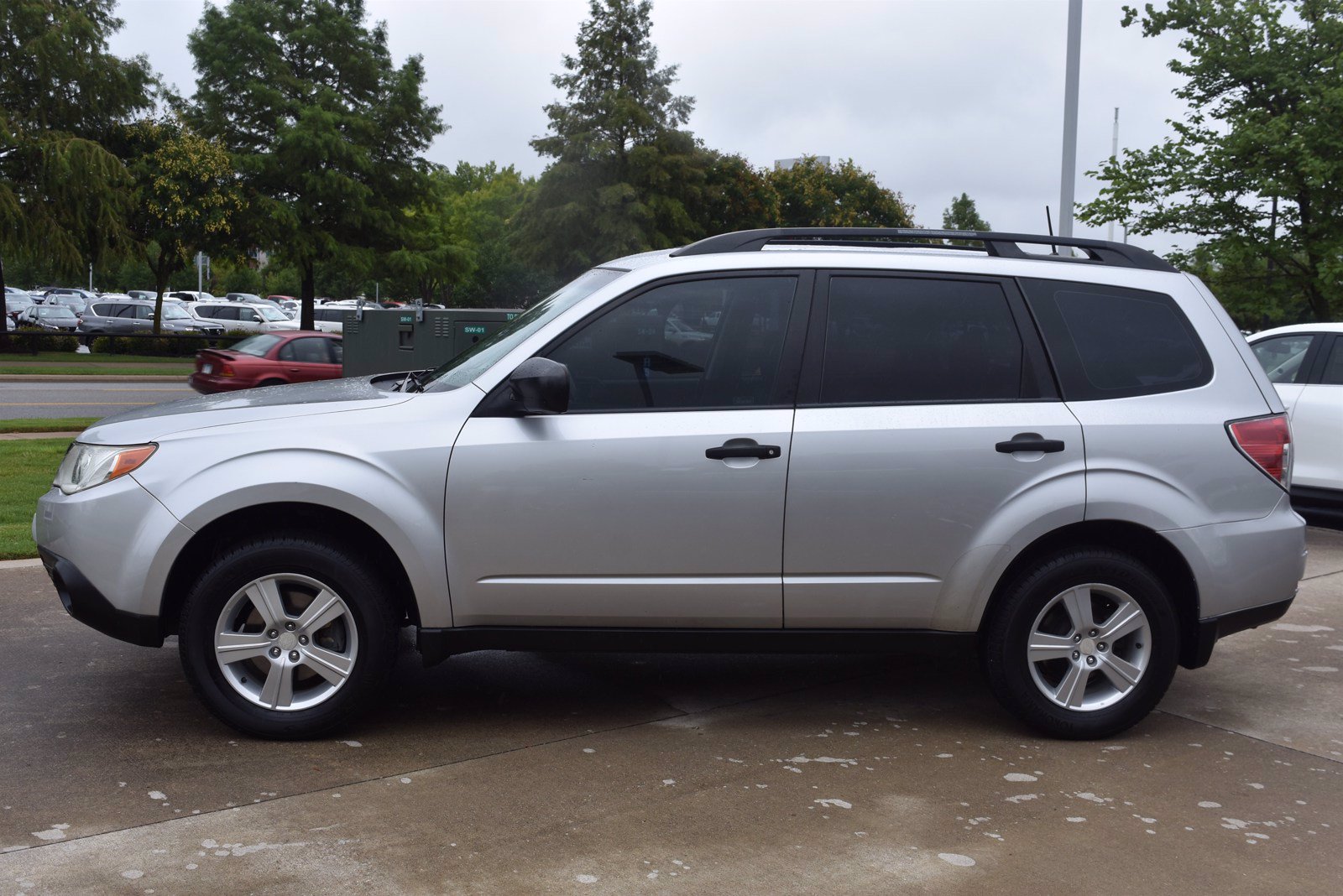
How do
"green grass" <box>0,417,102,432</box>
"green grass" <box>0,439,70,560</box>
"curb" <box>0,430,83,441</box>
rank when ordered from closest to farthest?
"green grass" <box>0,439,70,560</box>
"curb" <box>0,430,83,441</box>
"green grass" <box>0,417,102,432</box>

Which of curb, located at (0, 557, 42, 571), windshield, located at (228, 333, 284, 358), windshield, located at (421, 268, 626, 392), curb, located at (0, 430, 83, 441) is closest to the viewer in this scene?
windshield, located at (421, 268, 626, 392)

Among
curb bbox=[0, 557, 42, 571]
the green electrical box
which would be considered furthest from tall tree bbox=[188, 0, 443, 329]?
curb bbox=[0, 557, 42, 571]

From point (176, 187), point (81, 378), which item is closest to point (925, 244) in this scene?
point (81, 378)

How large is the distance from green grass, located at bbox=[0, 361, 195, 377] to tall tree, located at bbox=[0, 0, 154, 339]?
15.5 feet

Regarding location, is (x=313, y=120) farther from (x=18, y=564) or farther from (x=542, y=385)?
(x=542, y=385)

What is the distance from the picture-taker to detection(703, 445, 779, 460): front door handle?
456 centimetres

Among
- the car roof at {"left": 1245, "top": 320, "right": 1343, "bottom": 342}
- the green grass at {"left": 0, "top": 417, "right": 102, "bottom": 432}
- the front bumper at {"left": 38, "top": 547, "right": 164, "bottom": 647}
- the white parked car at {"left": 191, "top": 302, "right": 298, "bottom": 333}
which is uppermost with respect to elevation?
the white parked car at {"left": 191, "top": 302, "right": 298, "bottom": 333}

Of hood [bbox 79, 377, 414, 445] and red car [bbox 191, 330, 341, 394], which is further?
red car [bbox 191, 330, 341, 394]

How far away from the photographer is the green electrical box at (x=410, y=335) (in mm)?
12406

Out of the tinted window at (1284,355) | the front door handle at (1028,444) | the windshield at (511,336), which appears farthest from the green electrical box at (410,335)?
the front door handle at (1028,444)

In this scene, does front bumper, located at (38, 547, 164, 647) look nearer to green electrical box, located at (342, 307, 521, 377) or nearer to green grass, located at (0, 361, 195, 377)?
green electrical box, located at (342, 307, 521, 377)

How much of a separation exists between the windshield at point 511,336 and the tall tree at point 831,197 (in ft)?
165

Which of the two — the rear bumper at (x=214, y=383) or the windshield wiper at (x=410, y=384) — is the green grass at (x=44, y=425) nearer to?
the rear bumper at (x=214, y=383)

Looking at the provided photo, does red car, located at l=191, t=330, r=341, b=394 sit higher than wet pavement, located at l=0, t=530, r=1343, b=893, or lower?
higher
